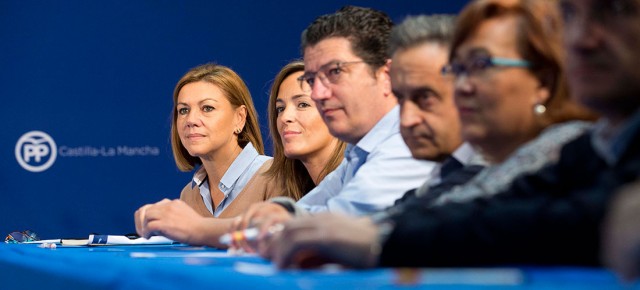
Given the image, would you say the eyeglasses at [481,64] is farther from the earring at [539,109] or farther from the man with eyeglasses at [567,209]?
the man with eyeglasses at [567,209]

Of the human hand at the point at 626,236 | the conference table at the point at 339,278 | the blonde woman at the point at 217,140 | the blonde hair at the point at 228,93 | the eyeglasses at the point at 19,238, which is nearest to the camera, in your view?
the human hand at the point at 626,236

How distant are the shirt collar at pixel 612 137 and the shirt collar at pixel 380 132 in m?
1.45

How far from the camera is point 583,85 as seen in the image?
1260 millimetres

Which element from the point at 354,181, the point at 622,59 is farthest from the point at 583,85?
the point at 354,181

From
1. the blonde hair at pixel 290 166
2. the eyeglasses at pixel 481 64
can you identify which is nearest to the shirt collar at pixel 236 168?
the blonde hair at pixel 290 166

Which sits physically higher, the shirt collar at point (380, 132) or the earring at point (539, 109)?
the shirt collar at point (380, 132)

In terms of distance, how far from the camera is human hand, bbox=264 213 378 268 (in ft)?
4.26

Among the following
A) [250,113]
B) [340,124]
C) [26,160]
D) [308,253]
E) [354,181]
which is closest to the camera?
[308,253]

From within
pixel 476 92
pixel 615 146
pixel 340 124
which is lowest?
pixel 615 146

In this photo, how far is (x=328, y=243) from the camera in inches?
51.0

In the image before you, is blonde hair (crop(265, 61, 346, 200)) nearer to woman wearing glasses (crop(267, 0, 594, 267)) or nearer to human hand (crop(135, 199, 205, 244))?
human hand (crop(135, 199, 205, 244))

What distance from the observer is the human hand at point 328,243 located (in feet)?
4.26

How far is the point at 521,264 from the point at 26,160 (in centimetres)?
465

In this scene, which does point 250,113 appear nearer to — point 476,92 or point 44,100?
point 44,100
